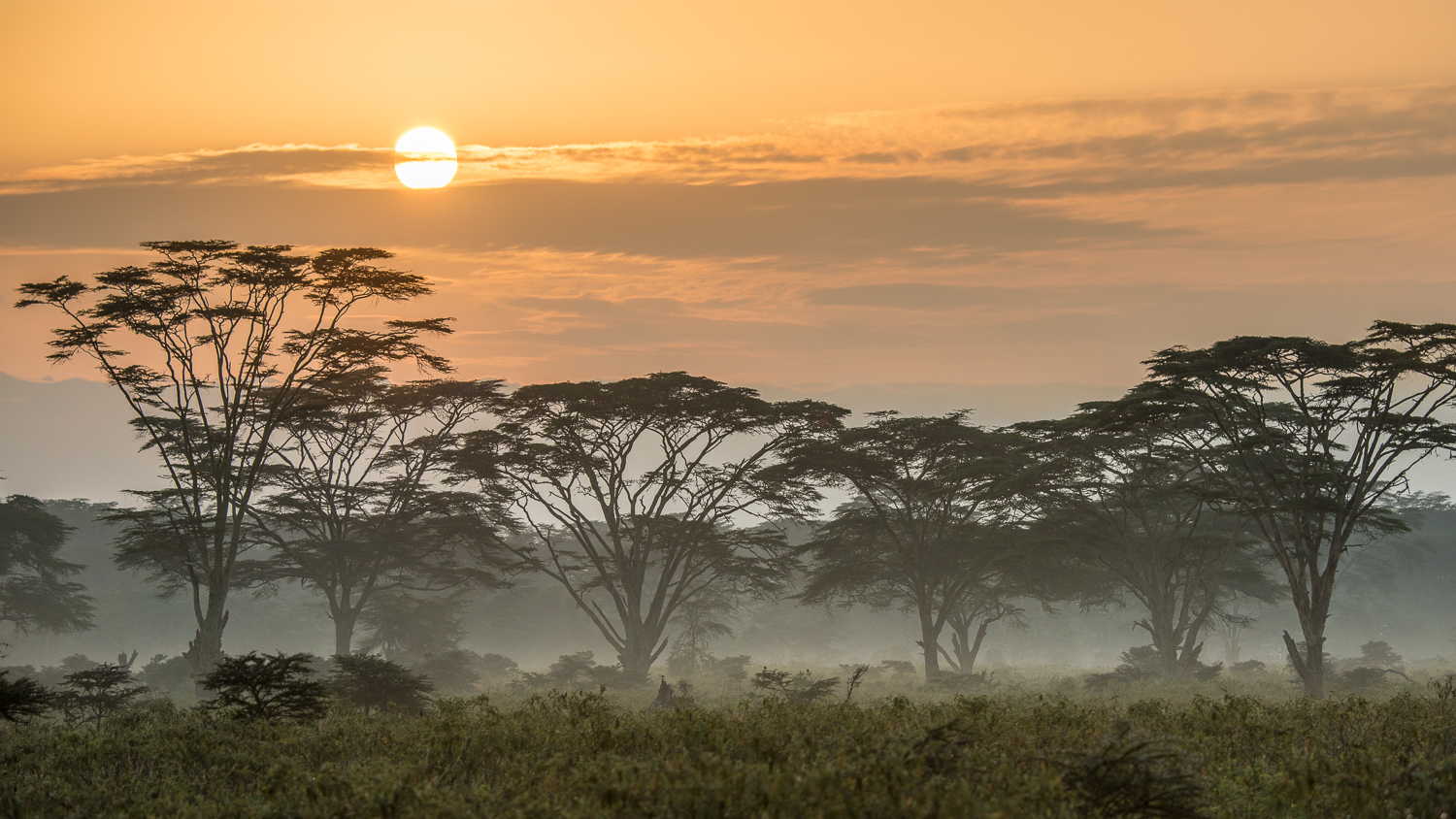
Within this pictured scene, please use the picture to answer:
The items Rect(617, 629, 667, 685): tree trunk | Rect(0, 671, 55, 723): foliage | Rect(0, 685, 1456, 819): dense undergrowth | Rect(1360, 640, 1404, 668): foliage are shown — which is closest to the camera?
Rect(0, 685, 1456, 819): dense undergrowth

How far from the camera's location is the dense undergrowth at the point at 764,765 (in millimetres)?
7820

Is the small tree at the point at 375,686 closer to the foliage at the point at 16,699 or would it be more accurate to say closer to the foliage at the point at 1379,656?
the foliage at the point at 16,699

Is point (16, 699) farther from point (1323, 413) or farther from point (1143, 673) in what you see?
point (1143, 673)

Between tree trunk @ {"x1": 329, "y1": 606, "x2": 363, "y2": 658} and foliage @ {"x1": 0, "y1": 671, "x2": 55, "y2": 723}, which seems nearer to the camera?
foliage @ {"x1": 0, "y1": 671, "x2": 55, "y2": 723}

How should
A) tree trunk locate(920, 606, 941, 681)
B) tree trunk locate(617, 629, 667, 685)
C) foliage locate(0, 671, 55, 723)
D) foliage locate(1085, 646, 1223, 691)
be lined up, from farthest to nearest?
tree trunk locate(617, 629, 667, 685) → tree trunk locate(920, 606, 941, 681) → foliage locate(1085, 646, 1223, 691) → foliage locate(0, 671, 55, 723)

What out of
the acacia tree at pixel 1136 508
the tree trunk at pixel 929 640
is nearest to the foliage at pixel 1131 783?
the acacia tree at pixel 1136 508

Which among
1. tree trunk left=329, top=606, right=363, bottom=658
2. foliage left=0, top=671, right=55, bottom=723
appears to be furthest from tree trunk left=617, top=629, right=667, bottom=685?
foliage left=0, top=671, right=55, bottom=723

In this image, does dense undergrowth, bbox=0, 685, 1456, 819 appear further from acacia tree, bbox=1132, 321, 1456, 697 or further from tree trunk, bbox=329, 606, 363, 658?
tree trunk, bbox=329, 606, 363, 658

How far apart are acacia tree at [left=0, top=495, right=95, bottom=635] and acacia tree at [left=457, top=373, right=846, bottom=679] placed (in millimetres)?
23271

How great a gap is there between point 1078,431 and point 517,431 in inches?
788

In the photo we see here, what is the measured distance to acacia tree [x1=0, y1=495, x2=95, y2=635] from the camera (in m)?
46.7

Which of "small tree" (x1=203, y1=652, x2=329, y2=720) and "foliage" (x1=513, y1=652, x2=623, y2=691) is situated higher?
"small tree" (x1=203, y1=652, x2=329, y2=720)

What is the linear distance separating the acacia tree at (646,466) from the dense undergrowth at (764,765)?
23.2m

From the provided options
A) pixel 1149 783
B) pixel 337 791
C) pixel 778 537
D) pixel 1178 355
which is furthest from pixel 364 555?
pixel 1149 783
